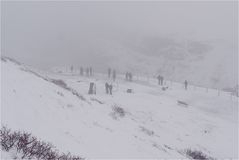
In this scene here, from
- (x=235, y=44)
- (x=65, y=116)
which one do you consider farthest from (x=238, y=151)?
(x=235, y=44)

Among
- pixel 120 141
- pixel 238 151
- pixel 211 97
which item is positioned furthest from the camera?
pixel 211 97

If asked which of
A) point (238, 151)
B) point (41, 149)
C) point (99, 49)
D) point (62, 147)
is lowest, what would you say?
point (238, 151)

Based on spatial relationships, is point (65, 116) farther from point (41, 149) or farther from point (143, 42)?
point (143, 42)

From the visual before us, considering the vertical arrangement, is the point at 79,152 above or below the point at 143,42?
below

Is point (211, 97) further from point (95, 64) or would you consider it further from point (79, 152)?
point (95, 64)

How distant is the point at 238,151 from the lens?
20.3 m

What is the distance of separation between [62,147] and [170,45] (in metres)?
130

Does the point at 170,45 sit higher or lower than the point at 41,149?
higher

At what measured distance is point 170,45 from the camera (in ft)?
435

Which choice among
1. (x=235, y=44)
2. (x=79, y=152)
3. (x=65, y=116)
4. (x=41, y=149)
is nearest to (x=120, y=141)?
(x=65, y=116)

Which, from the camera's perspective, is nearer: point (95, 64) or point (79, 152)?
point (79, 152)

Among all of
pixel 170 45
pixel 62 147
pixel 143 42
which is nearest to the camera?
pixel 62 147

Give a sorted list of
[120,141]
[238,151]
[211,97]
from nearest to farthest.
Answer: [120,141] → [238,151] → [211,97]

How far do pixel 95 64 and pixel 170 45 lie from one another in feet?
127
